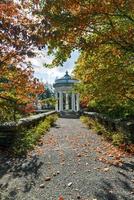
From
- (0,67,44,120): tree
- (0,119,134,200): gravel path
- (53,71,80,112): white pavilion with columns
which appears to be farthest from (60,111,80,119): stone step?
(0,119,134,200): gravel path

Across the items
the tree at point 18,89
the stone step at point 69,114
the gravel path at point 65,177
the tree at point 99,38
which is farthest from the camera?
the stone step at point 69,114

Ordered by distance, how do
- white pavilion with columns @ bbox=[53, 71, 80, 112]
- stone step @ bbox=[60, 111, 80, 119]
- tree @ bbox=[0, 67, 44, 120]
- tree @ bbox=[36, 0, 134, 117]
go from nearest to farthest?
tree @ bbox=[36, 0, 134, 117], tree @ bbox=[0, 67, 44, 120], stone step @ bbox=[60, 111, 80, 119], white pavilion with columns @ bbox=[53, 71, 80, 112]

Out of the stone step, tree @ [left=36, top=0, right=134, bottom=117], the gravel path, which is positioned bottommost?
the gravel path

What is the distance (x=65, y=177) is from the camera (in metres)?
8.16

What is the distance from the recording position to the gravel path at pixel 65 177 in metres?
6.87

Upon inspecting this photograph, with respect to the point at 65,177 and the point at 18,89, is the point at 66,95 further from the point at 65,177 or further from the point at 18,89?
the point at 65,177

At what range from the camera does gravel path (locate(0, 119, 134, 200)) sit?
22.5ft

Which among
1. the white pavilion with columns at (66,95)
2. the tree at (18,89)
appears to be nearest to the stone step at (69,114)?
the white pavilion with columns at (66,95)

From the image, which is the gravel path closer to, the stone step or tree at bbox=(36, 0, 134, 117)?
tree at bbox=(36, 0, 134, 117)

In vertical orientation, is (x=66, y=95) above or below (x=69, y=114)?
above

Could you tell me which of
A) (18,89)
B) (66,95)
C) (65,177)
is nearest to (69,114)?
(66,95)

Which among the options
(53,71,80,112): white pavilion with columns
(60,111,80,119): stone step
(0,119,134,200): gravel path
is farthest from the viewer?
(53,71,80,112): white pavilion with columns

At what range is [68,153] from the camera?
1156 cm

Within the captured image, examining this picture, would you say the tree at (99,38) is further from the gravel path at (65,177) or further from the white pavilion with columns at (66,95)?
the white pavilion with columns at (66,95)
